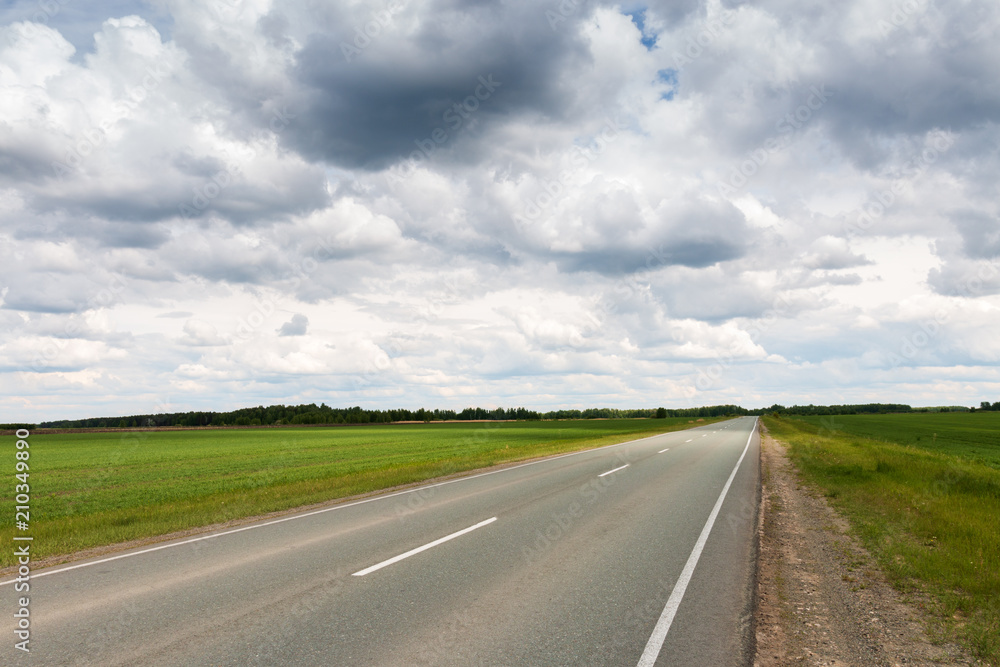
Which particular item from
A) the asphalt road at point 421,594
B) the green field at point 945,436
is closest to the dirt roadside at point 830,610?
the asphalt road at point 421,594

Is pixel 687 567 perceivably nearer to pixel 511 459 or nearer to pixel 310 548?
pixel 310 548

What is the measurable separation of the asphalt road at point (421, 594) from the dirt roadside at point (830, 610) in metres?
0.27

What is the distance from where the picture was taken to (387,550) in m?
8.44

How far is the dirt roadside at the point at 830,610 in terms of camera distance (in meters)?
5.04

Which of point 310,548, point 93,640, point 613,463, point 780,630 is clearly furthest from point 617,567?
point 613,463

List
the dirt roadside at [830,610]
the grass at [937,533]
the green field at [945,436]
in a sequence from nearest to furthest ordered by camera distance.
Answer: the dirt roadside at [830,610], the grass at [937,533], the green field at [945,436]

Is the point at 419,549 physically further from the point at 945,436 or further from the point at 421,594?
the point at 945,436

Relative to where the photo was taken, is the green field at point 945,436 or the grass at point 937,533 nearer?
the grass at point 937,533

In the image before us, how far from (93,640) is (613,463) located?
60.7 ft

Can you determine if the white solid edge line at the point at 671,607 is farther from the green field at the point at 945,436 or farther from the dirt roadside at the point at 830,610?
the green field at the point at 945,436

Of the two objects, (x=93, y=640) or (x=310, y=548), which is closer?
(x=93, y=640)

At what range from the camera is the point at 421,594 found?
21.1ft

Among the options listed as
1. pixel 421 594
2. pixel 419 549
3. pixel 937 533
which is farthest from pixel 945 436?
pixel 421 594

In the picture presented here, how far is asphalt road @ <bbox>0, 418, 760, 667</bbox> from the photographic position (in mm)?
5004
